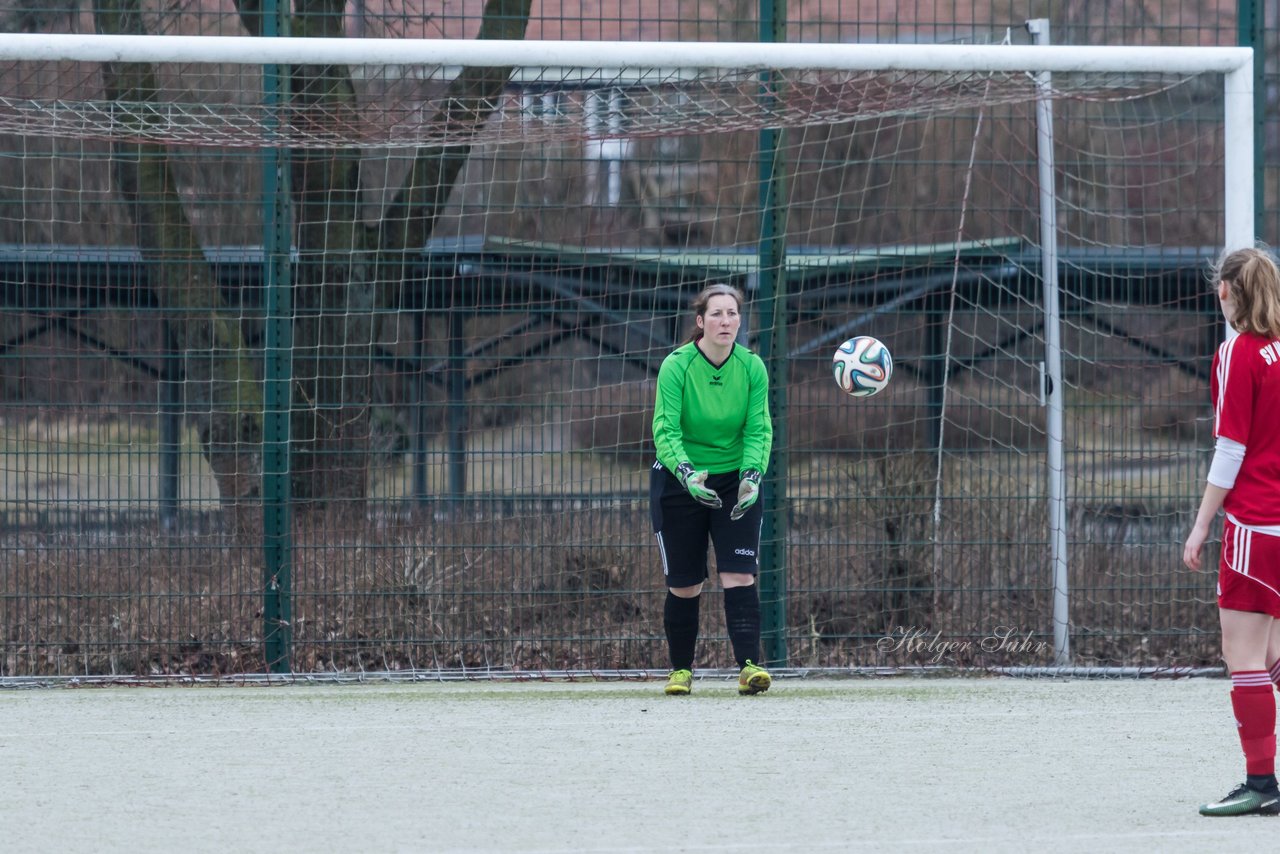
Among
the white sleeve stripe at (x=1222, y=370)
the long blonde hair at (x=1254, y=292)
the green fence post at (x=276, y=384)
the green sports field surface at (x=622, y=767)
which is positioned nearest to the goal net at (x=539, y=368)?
the green fence post at (x=276, y=384)

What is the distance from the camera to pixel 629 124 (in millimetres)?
8211

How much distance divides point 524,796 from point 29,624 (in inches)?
156

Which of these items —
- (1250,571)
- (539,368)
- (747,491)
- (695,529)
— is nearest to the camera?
(1250,571)

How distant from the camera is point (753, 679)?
7.01 m

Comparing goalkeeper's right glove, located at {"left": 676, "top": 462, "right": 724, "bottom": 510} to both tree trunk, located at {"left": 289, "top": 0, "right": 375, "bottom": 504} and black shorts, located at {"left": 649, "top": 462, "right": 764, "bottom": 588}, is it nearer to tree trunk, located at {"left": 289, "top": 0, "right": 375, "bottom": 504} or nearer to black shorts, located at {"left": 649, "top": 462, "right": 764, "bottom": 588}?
black shorts, located at {"left": 649, "top": 462, "right": 764, "bottom": 588}

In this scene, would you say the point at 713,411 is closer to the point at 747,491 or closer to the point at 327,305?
the point at 747,491

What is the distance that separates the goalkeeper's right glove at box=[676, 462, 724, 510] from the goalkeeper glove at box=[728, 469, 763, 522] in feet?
0.29

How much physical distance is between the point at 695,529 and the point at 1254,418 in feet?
9.65

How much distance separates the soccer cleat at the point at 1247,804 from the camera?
183 inches

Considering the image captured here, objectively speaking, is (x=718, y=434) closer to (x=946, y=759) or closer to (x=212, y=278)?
(x=946, y=759)

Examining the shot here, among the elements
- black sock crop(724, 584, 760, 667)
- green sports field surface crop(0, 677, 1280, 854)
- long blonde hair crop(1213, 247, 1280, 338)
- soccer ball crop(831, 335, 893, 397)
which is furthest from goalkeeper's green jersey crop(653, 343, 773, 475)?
long blonde hair crop(1213, 247, 1280, 338)

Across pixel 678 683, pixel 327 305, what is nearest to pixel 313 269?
pixel 327 305

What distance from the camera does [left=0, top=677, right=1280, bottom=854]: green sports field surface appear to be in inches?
179

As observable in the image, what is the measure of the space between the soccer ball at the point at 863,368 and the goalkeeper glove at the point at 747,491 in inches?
23.9
